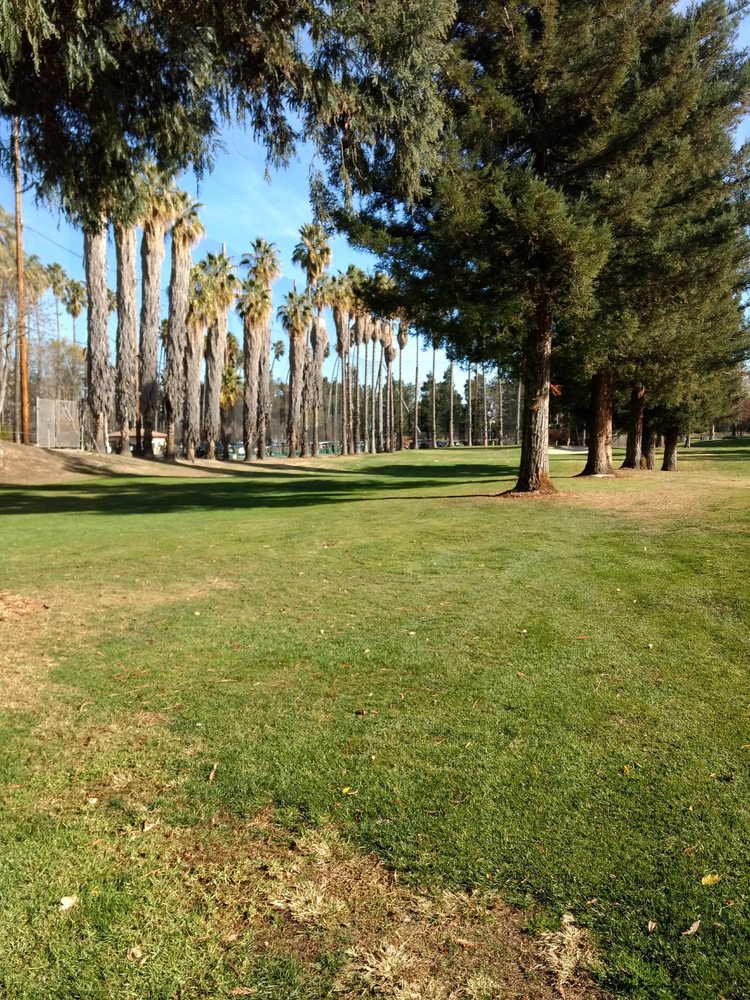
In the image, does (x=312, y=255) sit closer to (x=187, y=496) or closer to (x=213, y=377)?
(x=213, y=377)

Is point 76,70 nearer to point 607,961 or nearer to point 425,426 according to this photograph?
point 607,961

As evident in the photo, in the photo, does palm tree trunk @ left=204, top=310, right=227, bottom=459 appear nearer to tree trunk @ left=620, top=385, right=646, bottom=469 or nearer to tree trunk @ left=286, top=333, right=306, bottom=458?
tree trunk @ left=286, top=333, right=306, bottom=458

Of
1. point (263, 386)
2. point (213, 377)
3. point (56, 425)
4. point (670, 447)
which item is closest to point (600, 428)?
point (670, 447)

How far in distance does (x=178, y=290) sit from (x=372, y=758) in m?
36.1

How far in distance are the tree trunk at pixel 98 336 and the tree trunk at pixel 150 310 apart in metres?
2.67

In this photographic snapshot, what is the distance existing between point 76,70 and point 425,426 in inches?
4124

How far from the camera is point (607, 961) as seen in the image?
87.8 inches

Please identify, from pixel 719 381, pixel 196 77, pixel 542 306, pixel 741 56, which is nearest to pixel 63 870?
pixel 196 77

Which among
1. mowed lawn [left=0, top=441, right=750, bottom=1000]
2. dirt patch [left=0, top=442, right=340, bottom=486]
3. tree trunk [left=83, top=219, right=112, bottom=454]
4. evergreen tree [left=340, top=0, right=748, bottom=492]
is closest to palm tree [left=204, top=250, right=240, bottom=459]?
dirt patch [left=0, top=442, right=340, bottom=486]

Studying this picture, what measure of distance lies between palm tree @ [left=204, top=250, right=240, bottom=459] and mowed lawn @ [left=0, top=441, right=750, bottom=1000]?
115 ft

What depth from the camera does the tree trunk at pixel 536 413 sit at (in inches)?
636

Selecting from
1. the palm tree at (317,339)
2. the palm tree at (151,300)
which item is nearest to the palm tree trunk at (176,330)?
the palm tree at (151,300)

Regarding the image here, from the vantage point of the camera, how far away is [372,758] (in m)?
3.57

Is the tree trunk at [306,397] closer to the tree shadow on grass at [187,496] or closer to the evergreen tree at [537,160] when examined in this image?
the tree shadow on grass at [187,496]
